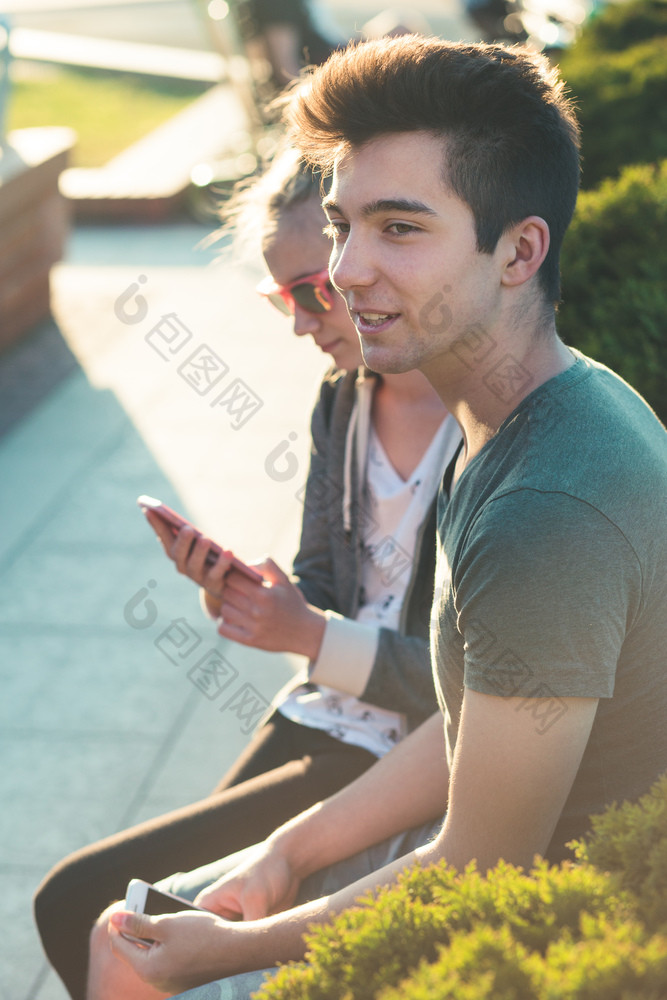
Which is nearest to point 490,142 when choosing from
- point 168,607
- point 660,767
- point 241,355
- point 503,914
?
point 660,767

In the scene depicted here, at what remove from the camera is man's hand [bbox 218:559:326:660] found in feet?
8.04

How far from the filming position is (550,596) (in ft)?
4.71

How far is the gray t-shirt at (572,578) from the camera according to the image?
4.73 feet

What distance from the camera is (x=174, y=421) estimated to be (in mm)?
6441

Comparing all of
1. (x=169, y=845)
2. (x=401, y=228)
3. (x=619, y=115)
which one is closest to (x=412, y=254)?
(x=401, y=228)

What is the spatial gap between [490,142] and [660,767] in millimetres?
1022

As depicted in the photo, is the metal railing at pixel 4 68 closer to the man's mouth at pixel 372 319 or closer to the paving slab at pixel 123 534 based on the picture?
the paving slab at pixel 123 534

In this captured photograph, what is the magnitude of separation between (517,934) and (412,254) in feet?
3.36

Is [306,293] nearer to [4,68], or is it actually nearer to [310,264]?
[310,264]

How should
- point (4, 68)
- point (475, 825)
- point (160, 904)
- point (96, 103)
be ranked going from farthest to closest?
point (96, 103) → point (4, 68) → point (160, 904) → point (475, 825)

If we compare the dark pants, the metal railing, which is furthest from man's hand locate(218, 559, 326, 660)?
the metal railing

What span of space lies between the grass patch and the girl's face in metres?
9.89

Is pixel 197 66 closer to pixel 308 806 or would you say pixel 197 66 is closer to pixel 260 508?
pixel 260 508

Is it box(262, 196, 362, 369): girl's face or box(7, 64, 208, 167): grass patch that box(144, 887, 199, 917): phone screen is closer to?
box(262, 196, 362, 369): girl's face
